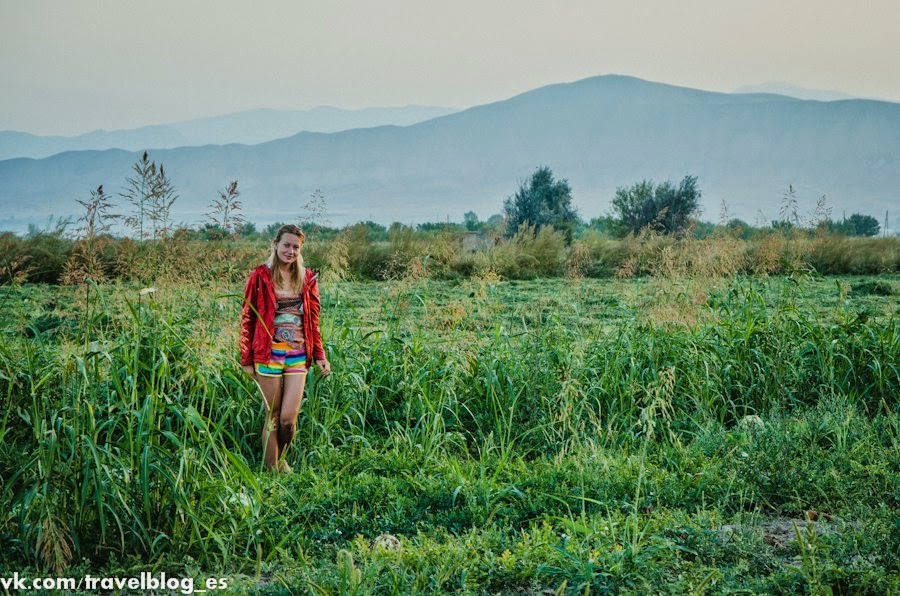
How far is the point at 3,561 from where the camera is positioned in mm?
2902

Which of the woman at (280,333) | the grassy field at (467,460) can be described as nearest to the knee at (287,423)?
the woman at (280,333)

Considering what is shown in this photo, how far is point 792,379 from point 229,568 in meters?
4.54

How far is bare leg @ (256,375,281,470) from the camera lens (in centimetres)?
416

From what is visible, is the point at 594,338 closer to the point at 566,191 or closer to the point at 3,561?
the point at 3,561

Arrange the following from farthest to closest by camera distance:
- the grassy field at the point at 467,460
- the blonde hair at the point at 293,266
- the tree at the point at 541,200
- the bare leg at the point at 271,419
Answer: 1. the tree at the point at 541,200
2. the blonde hair at the point at 293,266
3. the bare leg at the point at 271,419
4. the grassy field at the point at 467,460

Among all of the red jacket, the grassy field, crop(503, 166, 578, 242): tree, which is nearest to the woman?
the red jacket

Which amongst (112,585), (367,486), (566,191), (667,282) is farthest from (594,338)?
(566,191)

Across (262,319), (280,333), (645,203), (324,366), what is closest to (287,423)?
(324,366)

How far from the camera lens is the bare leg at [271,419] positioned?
13.6 ft

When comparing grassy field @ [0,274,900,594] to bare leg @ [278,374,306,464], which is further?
bare leg @ [278,374,306,464]

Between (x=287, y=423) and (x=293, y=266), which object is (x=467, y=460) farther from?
(x=293, y=266)

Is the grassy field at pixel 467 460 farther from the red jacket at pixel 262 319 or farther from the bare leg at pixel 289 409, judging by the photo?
the red jacket at pixel 262 319

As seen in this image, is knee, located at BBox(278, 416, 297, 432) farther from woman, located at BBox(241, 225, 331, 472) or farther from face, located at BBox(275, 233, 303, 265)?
face, located at BBox(275, 233, 303, 265)

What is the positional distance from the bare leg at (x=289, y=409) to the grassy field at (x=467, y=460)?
13cm
